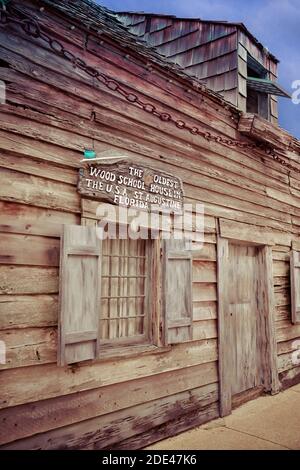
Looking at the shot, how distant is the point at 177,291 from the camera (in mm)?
4301

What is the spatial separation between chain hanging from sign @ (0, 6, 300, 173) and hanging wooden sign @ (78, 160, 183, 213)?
2.47 feet

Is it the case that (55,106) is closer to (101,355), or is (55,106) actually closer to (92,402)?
(101,355)

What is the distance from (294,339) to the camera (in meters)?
6.76

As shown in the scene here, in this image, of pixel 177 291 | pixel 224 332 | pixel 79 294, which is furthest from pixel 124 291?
pixel 224 332

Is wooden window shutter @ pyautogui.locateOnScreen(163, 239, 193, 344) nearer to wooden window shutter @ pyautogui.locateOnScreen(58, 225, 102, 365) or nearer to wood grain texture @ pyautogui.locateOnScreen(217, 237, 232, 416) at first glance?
wood grain texture @ pyautogui.locateOnScreen(217, 237, 232, 416)

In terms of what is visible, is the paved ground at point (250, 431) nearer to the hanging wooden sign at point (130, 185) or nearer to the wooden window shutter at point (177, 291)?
the wooden window shutter at point (177, 291)

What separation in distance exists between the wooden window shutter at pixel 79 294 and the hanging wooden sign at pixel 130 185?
0.49 m

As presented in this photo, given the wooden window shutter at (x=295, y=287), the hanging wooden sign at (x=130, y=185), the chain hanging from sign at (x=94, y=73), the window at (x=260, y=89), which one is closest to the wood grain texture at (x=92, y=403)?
the hanging wooden sign at (x=130, y=185)

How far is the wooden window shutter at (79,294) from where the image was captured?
126 inches

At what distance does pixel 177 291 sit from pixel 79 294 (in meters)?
1.36

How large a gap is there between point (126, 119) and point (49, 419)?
3.10 meters

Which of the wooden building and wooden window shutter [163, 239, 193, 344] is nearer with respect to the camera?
the wooden building

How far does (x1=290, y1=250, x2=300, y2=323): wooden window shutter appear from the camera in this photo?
256 inches

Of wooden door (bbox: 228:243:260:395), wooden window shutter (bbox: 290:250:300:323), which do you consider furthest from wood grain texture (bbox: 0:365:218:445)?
wooden window shutter (bbox: 290:250:300:323)
